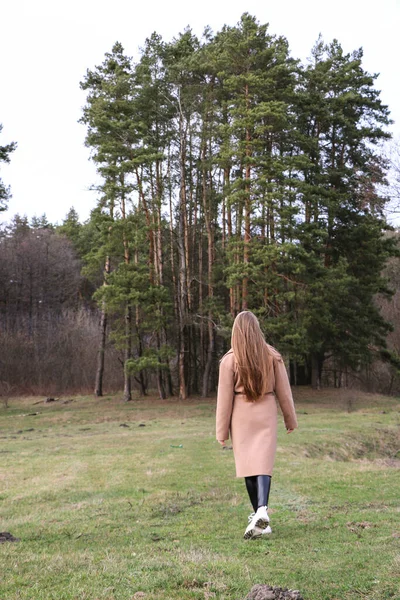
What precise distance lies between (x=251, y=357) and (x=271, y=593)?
2.47 meters

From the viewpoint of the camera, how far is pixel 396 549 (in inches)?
197

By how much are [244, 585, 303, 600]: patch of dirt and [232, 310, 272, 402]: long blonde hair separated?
2244mm

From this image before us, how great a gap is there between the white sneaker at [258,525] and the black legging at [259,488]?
0.33 ft

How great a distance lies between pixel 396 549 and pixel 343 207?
3128 cm

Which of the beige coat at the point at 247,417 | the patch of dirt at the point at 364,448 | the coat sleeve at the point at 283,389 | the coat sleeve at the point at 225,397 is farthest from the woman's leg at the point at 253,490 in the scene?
the patch of dirt at the point at 364,448

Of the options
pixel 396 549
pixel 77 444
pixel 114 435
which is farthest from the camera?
pixel 114 435

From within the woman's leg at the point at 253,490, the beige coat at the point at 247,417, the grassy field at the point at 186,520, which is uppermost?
the beige coat at the point at 247,417

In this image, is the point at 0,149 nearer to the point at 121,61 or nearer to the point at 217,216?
the point at 121,61

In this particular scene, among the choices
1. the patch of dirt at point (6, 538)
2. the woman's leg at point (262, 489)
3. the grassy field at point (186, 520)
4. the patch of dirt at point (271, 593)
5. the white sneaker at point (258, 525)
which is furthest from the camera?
the patch of dirt at point (6, 538)

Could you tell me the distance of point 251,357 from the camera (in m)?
5.76

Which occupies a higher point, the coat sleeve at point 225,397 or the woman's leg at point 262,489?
the coat sleeve at point 225,397

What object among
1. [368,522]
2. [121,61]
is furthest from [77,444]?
[121,61]

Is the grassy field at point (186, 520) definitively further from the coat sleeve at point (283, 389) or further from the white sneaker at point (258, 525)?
the coat sleeve at point (283, 389)

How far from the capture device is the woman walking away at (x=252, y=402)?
5766 mm
